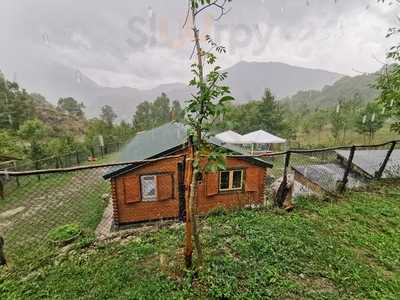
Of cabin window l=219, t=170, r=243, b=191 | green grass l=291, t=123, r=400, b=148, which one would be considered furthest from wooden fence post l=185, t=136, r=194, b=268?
green grass l=291, t=123, r=400, b=148

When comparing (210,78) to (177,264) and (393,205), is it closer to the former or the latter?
(177,264)

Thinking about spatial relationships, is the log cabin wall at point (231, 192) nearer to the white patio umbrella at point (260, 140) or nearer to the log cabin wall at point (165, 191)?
the log cabin wall at point (165, 191)

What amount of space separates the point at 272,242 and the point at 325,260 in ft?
1.93

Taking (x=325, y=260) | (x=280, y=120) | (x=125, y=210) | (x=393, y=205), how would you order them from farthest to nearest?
(x=280, y=120) → (x=125, y=210) → (x=393, y=205) → (x=325, y=260)

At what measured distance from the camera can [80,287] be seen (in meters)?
2.07

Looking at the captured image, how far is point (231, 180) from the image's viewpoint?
26.5ft

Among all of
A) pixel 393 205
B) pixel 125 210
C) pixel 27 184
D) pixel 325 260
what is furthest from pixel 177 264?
Answer: pixel 27 184

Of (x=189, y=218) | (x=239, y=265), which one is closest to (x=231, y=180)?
(x=239, y=265)

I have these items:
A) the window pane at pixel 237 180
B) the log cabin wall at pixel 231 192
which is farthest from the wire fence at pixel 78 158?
Answer: the window pane at pixel 237 180

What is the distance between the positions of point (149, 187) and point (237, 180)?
10.9 ft

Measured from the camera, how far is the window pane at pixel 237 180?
8.03m

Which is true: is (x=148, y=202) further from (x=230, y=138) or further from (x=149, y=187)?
(x=230, y=138)

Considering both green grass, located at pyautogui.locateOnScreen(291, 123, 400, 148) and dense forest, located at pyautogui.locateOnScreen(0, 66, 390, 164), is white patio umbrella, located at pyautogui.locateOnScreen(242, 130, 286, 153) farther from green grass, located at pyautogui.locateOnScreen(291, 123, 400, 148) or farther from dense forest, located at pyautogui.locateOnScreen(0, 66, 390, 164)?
green grass, located at pyautogui.locateOnScreen(291, 123, 400, 148)

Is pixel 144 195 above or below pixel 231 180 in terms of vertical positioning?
below
